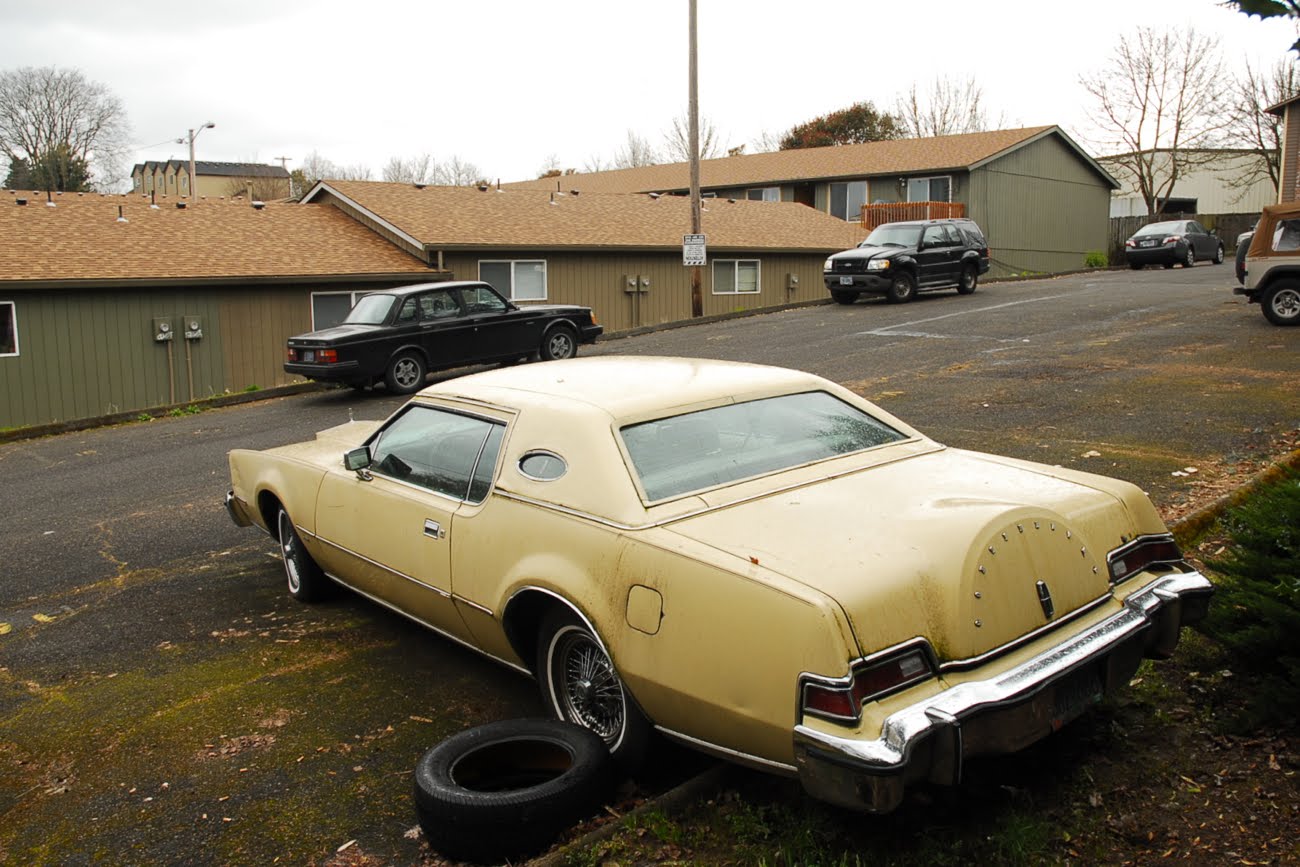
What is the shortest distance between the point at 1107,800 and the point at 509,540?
230cm

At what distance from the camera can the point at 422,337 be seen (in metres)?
16.0

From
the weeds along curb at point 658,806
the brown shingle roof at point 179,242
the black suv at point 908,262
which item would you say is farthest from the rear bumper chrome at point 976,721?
the brown shingle roof at point 179,242

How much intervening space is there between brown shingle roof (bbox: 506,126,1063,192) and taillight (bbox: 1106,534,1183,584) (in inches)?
1367

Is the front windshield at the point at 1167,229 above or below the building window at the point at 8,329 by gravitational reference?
above

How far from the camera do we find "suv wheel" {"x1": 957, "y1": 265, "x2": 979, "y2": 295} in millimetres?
24016

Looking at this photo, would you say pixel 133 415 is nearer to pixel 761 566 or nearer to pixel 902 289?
pixel 761 566

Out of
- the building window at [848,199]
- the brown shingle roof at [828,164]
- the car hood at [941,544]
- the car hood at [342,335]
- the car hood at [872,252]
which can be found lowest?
the car hood at [941,544]

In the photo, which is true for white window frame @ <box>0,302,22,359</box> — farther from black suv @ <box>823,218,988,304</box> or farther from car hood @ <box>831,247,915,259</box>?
car hood @ <box>831,247,915,259</box>

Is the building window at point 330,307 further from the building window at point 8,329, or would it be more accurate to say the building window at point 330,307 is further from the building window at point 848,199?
the building window at point 848,199

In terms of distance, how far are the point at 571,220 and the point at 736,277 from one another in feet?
17.8

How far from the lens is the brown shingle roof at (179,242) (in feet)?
68.6

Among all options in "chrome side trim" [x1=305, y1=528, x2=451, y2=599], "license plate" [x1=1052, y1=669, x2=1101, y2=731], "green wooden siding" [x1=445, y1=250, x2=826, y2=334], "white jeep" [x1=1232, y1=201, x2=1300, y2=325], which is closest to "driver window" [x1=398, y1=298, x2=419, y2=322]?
"green wooden siding" [x1=445, y1=250, x2=826, y2=334]

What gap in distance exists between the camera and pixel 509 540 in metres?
4.23

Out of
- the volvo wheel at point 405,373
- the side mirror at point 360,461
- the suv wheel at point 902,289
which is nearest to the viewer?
the side mirror at point 360,461
